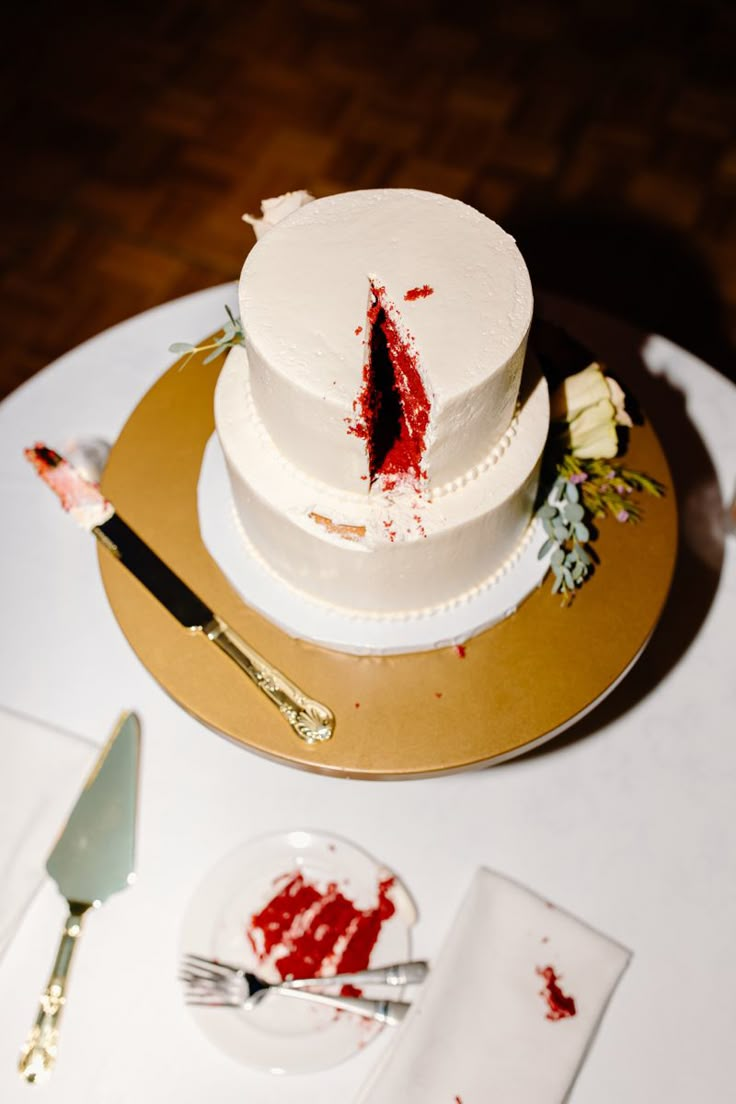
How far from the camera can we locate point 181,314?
183cm

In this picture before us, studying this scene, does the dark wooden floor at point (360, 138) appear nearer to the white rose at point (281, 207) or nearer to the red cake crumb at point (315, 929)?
the white rose at point (281, 207)

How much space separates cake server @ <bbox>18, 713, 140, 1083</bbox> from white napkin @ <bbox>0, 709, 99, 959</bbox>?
21mm

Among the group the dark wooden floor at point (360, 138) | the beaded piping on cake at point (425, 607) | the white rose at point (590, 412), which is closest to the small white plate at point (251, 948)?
the beaded piping on cake at point (425, 607)

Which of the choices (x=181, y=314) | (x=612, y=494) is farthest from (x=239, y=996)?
(x=181, y=314)

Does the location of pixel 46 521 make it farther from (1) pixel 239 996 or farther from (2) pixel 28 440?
(1) pixel 239 996

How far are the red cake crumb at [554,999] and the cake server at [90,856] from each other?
558 mm

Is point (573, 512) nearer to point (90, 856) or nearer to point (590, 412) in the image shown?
point (590, 412)

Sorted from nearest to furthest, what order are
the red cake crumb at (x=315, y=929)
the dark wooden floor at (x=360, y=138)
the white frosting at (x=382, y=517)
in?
the white frosting at (x=382, y=517) → the red cake crumb at (x=315, y=929) → the dark wooden floor at (x=360, y=138)

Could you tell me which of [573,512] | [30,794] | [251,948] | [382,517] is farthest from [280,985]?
[573,512]

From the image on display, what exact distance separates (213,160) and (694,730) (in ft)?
8.38

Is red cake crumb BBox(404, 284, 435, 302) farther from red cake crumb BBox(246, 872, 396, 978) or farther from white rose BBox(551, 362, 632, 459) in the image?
red cake crumb BBox(246, 872, 396, 978)

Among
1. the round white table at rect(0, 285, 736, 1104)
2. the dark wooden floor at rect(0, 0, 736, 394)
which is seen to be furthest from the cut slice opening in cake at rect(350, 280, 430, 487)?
the dark wooden floor at rect(0, 0, 736, 394)

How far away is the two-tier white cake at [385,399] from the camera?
1.06 m

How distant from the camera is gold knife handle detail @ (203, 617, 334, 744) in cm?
123
